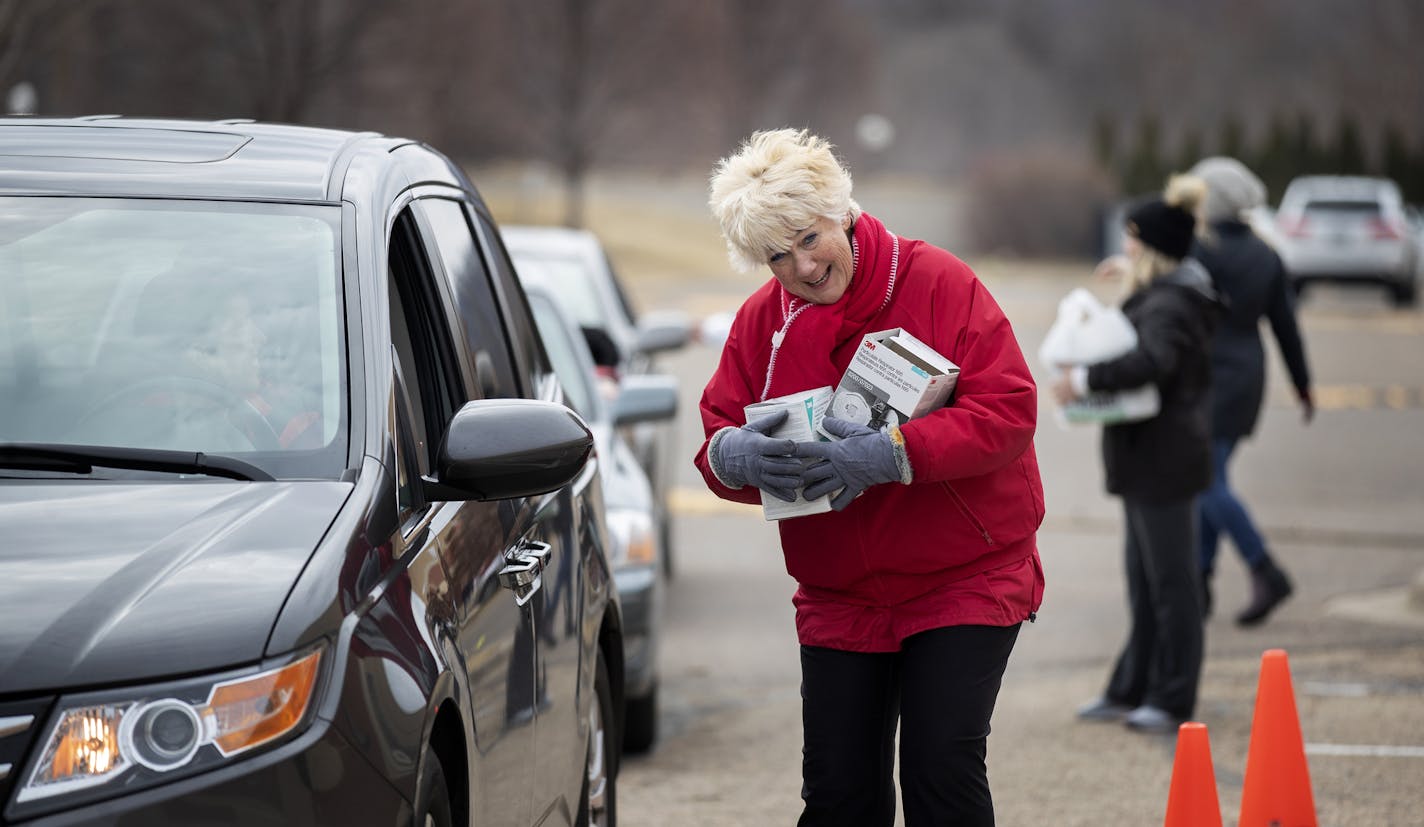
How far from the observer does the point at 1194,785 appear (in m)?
4.82

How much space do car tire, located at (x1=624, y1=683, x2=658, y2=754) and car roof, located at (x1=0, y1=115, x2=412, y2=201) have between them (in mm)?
3232

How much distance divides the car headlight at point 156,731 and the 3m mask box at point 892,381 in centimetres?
166

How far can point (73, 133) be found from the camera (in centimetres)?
412

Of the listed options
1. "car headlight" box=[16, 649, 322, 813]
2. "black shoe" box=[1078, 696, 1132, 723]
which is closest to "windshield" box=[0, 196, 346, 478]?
"car headlight" box=[16, 649, 322, 813]

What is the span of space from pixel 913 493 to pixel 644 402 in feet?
12.2

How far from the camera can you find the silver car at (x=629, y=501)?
695 centimetres

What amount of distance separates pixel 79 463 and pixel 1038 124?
125224mm

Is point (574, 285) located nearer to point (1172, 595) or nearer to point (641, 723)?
point (641, 723)

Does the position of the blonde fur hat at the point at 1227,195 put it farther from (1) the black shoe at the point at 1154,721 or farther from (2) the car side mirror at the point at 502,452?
(2) the car side mirror at the point at 502,452

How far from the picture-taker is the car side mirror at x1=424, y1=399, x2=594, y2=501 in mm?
3502

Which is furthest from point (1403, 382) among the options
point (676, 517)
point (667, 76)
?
point (667, 76)

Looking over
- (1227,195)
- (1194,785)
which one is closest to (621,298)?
(1227,195)

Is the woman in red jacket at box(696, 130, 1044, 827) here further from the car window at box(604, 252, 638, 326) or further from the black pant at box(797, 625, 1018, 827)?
the car window at box(604, 252, 638, 326)

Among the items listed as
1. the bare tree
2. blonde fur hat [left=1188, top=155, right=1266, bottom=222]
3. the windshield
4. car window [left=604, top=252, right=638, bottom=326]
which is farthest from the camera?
the bare tree
